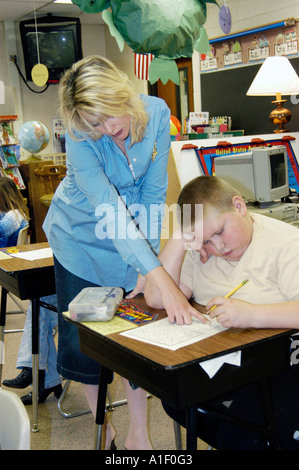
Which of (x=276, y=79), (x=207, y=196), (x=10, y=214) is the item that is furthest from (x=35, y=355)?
(x=276, y=79)

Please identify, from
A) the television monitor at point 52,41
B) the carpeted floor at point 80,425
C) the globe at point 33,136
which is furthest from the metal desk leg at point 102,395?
the television monitor at point 52,41

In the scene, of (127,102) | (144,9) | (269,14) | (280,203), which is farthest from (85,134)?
(269,14)

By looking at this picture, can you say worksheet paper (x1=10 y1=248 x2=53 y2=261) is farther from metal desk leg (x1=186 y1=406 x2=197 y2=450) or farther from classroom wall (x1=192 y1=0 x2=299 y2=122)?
classroom wall (x1=192 y1=0 x2=299 y2=122)

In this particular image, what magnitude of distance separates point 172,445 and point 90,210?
→ 104 centimetres

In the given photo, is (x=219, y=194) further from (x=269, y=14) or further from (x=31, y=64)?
(x=31, y=64)

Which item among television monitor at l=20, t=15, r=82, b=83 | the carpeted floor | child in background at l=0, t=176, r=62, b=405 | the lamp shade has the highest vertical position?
television monitor at l=20, t=15, r=82, b=83

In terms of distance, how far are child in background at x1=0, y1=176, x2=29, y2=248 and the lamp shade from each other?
1998 millimetres

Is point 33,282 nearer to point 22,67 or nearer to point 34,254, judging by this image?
point 34,254

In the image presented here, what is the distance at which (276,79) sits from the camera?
13.2 feet

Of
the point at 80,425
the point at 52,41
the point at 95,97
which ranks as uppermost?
the point at 52,41

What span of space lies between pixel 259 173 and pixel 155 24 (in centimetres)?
162

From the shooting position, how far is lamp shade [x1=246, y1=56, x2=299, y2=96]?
403 cm

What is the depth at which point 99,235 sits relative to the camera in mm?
1796

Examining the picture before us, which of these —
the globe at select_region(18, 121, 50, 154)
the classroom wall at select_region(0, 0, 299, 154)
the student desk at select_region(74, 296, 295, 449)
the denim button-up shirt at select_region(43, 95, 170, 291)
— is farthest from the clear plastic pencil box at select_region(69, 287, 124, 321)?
the classroom wall at select_region(0, 0, 299, 154)
